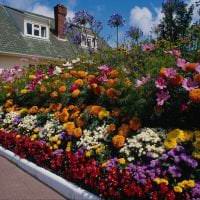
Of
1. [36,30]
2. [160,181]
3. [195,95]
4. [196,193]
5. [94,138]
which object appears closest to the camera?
[196,193]

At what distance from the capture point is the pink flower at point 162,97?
208 inches

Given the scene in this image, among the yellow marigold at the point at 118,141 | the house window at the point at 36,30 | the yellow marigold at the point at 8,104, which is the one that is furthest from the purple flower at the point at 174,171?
the house window at the point at 36,30

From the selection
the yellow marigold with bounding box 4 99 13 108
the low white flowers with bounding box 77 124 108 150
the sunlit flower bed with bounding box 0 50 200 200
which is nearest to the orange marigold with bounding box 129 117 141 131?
the sunlit flower bed with bounding box 0 50 200 200

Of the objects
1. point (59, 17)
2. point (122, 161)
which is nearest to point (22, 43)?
point (59, 17)

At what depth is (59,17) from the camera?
102 feet

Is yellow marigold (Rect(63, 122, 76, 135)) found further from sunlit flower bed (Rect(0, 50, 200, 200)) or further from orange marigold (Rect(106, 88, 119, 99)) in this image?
orange marigold (Rect(106, 88, 119, 99))

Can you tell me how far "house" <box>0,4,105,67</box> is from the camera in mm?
25859

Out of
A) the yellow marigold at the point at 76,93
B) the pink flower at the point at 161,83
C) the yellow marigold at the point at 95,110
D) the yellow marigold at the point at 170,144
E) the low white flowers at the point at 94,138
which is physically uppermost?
the pink flower at the point at 161,83

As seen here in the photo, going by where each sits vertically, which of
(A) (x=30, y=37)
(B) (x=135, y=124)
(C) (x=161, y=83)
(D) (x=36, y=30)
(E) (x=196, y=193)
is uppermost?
(D) (x=36, y=30)

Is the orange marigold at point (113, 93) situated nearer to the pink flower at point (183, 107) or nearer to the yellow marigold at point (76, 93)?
the yellow marigold at point (76, 93)

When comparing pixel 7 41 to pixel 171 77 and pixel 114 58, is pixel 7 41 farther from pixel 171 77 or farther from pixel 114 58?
pixel 171 77

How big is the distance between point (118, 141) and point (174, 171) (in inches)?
44.2

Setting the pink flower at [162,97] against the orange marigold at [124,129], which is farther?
the orange marigold at [124,129]

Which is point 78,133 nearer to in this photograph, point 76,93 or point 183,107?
point 76,93
